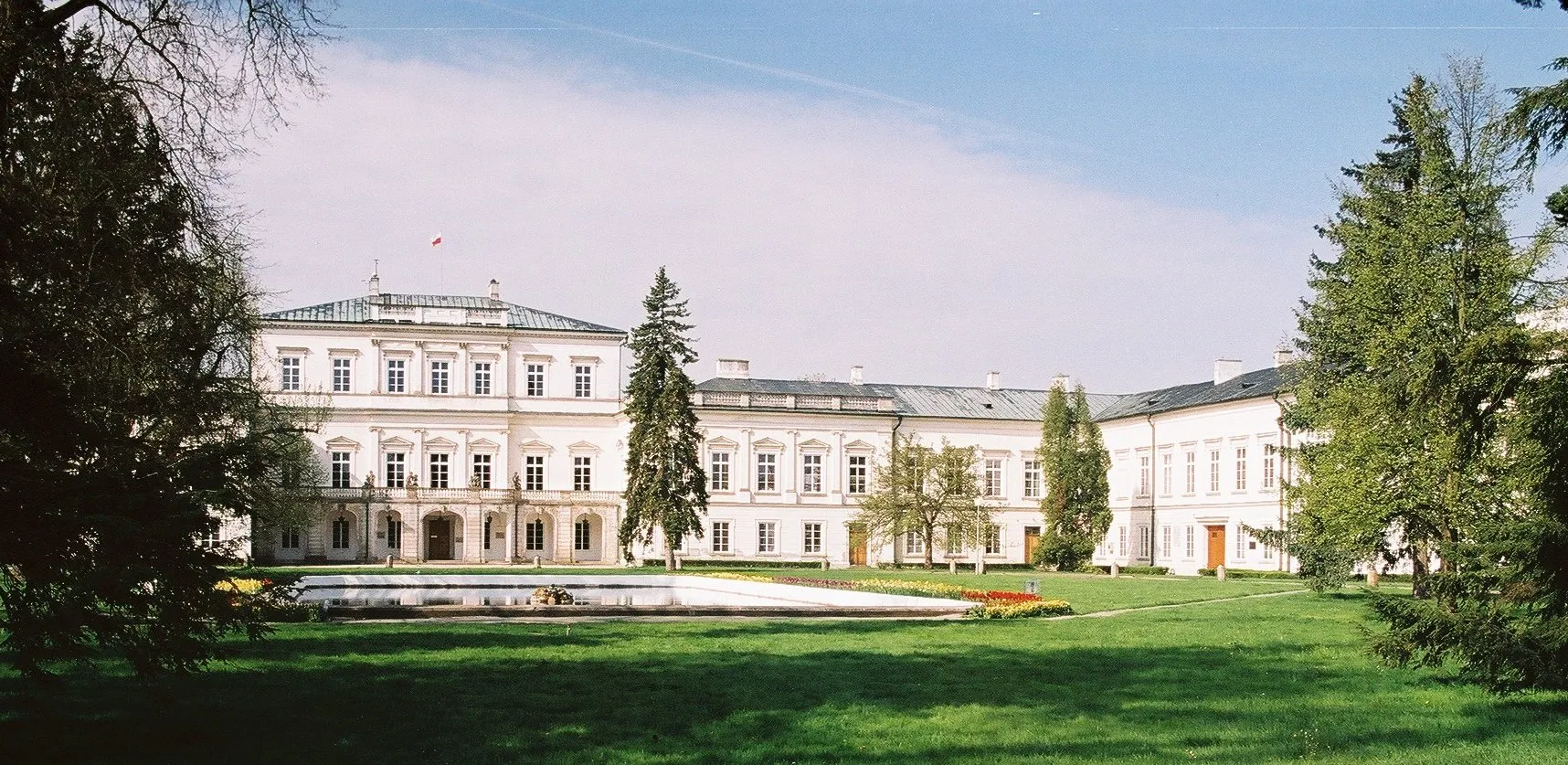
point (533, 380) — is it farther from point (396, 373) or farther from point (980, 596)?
point (980, 596)

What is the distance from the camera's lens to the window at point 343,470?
168 feet

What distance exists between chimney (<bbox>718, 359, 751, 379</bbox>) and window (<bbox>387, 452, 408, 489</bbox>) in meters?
13.7

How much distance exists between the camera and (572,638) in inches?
656

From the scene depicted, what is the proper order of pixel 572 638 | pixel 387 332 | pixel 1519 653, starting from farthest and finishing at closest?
pixel 387 332
pixel 572 638
pixel 1519 653

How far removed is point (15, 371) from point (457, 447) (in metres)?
45.0

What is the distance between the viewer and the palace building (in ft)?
166

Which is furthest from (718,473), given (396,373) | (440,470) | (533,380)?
(396,373)

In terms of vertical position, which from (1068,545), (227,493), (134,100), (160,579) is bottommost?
(1068,545)

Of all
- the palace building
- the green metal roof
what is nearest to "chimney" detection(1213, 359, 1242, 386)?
the palace building

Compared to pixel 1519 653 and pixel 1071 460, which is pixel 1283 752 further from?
pixel 1071 460

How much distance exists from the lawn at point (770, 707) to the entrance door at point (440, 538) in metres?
37.1

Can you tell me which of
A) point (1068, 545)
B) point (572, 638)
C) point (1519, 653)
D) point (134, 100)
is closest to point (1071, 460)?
point (1068, 545)

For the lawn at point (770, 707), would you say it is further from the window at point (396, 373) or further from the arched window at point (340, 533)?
the window at point (396, 373)

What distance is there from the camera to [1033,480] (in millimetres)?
58219
